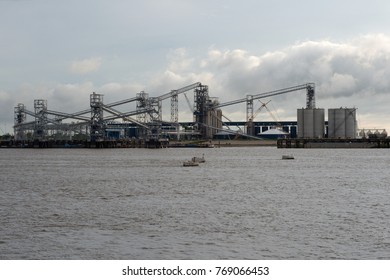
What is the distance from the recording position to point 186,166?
282ft

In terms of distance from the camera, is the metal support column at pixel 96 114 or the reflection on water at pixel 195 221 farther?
the metal support column at pixel 96 114

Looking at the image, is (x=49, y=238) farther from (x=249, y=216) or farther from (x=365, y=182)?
(x=365, y=182)

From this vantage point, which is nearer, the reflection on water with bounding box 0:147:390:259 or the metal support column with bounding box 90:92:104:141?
the reflection on water with bounding box 0:147:390:259

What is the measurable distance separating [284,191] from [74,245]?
2559 centimetres

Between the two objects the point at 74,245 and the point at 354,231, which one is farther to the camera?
the point at 354,231

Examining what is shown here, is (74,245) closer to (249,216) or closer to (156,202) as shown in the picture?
(249,216)

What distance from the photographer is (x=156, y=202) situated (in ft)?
130

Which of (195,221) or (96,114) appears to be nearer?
(195,221)

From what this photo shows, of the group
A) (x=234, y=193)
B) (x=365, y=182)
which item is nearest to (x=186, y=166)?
(x=365, y=182)

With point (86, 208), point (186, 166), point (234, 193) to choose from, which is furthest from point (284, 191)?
point (186, 166)
